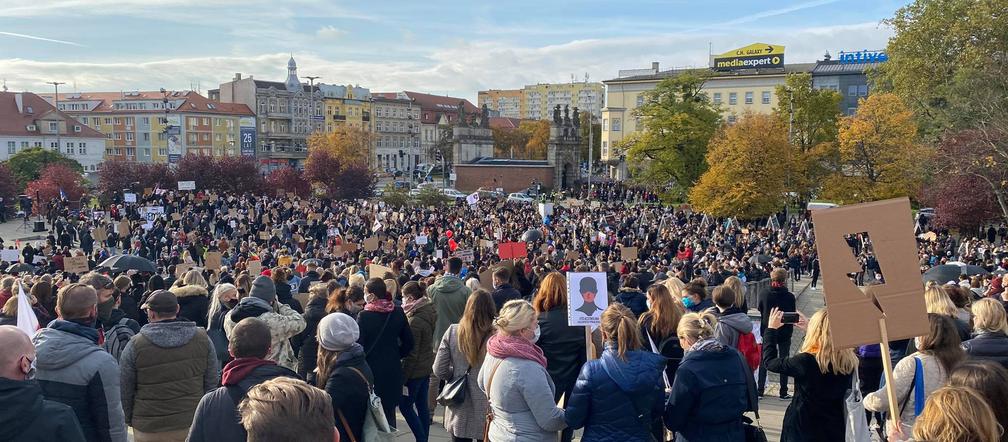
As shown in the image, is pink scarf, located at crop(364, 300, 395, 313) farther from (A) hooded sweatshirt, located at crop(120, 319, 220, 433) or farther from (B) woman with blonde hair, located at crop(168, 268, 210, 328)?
(B) woman with blonde hair, located at crop(168, 268, 210, 328)

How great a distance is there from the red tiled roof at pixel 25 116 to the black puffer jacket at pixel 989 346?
306 ft

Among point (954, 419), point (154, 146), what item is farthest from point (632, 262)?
point (154, 146)

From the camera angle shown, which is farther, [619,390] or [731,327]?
[731,327]

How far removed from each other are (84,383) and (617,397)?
10.8 feet

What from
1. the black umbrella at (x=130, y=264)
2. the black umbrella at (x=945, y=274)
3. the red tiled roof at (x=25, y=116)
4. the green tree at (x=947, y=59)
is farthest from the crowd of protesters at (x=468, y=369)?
the red tiled roof at (x=25, y=116)

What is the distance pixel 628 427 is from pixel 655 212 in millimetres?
35511

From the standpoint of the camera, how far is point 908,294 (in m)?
4.70

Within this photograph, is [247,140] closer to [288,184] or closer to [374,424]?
[288,184]

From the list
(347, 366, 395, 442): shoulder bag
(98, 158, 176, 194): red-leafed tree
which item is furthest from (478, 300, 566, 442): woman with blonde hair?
(98, 158, 176, 194): red-leafed tree

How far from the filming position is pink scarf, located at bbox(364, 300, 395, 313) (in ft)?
23.0

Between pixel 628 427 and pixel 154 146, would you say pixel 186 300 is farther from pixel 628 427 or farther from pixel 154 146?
pixel 154 146

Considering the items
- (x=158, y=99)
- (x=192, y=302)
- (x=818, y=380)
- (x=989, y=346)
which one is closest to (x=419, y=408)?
(x=192, y=302)

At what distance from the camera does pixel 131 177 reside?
47.9 meters

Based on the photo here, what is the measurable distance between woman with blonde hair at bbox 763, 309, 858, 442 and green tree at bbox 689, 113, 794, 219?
118ft
